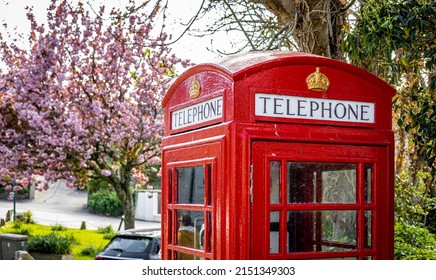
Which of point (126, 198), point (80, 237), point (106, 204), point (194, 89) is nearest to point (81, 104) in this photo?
point (126, 198)

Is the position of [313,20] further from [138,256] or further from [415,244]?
[138,256]

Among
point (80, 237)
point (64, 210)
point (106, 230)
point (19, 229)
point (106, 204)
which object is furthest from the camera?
→ point (64, 210)

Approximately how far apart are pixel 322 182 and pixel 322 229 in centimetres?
30

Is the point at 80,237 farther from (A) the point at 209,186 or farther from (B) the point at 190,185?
(A) the point at 209,186

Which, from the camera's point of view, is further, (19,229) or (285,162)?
(19,229)

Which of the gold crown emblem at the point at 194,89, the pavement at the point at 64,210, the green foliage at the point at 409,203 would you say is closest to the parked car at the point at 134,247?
the green foliage at the point at 409,203

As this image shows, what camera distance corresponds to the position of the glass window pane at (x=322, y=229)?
4180mm

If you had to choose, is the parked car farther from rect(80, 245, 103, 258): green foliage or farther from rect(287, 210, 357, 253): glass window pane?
rect(80, 245, 103, 258): green foliage

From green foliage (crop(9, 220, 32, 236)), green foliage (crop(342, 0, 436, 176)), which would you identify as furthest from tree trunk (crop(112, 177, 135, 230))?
green foliage (crop(342, 0, 436, 176))

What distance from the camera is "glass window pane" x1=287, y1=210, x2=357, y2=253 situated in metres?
A: 4.18

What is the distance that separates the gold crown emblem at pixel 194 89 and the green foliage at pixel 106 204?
28728 millimetres

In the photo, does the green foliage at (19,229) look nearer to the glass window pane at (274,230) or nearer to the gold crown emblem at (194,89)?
the gold crown emblem at (194,89)

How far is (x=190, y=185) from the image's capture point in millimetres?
→ 4465

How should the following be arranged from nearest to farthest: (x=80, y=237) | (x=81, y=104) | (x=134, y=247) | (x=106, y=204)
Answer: (x=134, y=247) < (x=81, y=104) < (x=80, y=237) < (x=106, y=204)
